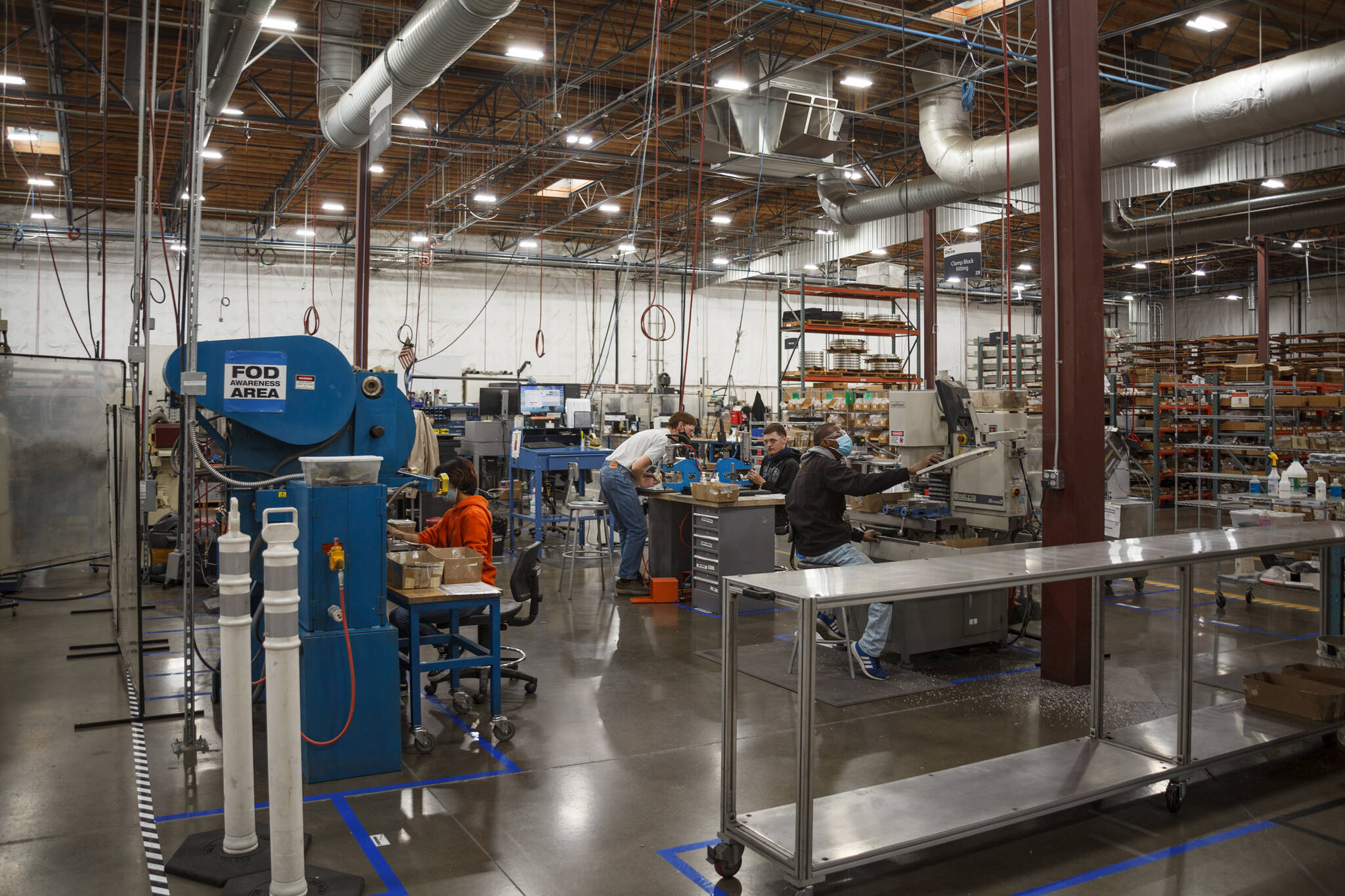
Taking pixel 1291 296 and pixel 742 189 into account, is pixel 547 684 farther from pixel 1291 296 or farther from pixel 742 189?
pixel 1291 296

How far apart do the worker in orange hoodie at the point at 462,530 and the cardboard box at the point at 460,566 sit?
18cm

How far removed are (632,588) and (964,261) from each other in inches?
240

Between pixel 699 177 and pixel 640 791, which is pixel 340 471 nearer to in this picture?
pixel 640 791

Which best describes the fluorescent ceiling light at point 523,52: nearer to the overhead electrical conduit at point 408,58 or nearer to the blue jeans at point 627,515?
the overhead electrical conduit at point 408,58

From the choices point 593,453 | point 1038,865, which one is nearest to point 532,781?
point 1038,865

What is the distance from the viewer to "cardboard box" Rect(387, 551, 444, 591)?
436 centimetres

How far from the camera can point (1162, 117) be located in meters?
8.78

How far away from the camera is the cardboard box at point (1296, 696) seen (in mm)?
4172

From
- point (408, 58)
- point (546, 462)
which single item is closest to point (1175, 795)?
point (408, 58)

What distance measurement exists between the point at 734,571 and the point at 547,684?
7.44ft

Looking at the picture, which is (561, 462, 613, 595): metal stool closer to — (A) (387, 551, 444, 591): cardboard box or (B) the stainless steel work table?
(A) (387, 551, 444, 591): cardboard box

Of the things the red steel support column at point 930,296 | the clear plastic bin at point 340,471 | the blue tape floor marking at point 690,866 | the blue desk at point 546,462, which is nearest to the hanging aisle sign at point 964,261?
the red steel support column at point 930,296

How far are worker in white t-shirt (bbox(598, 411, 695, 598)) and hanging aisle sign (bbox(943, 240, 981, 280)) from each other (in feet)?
15.9

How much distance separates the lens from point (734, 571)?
24.0ft
